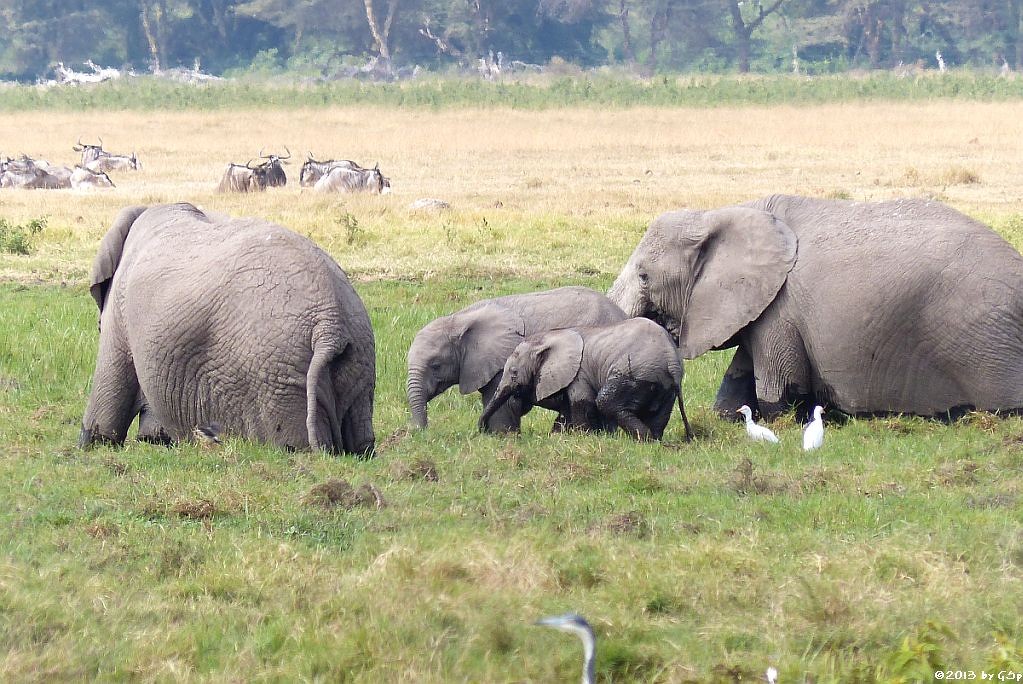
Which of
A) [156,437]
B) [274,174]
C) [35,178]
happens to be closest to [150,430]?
[156,437]

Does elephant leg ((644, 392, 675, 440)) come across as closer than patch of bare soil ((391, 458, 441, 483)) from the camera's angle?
No

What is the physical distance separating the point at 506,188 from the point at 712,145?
11598 mm

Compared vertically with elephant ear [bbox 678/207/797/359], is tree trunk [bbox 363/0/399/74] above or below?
below

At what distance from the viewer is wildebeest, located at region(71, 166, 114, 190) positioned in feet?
95.2

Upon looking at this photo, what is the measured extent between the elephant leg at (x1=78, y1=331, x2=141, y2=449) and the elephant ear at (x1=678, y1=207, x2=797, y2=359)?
3791mm

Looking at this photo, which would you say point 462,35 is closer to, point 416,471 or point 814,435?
point 814,435

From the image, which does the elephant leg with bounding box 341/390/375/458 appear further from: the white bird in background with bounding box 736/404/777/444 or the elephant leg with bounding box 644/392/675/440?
the white bird in background with bounding box 736/404/777/444

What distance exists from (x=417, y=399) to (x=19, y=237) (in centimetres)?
1015

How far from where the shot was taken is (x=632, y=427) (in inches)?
349

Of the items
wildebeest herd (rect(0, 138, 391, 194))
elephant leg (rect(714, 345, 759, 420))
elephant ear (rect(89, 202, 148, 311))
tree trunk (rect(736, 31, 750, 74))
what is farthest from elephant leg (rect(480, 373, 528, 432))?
tree trunk (rect(736, 31, 750, 74))

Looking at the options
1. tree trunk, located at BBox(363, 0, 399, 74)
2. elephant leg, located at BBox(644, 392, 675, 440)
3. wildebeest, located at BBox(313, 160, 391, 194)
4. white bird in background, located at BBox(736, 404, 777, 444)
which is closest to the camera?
white bird in background, located at BBox(736, 404, 777, 444)

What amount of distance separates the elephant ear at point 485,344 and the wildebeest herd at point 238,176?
1705 centimetres

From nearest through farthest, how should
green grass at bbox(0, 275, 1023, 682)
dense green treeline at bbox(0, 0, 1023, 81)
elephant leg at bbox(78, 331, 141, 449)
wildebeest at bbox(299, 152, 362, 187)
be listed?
1. green grass at bbox(0, 275, 1023, 682)
2. elephant leg at bbox(78, 331, 141, 449)
3. wildebeest at bbox(299, 152, 362, 187)
4. dense green treeline at bbox(0, 0, 1023, 81)

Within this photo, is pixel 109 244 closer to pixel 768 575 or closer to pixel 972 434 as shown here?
pixel 768 575
